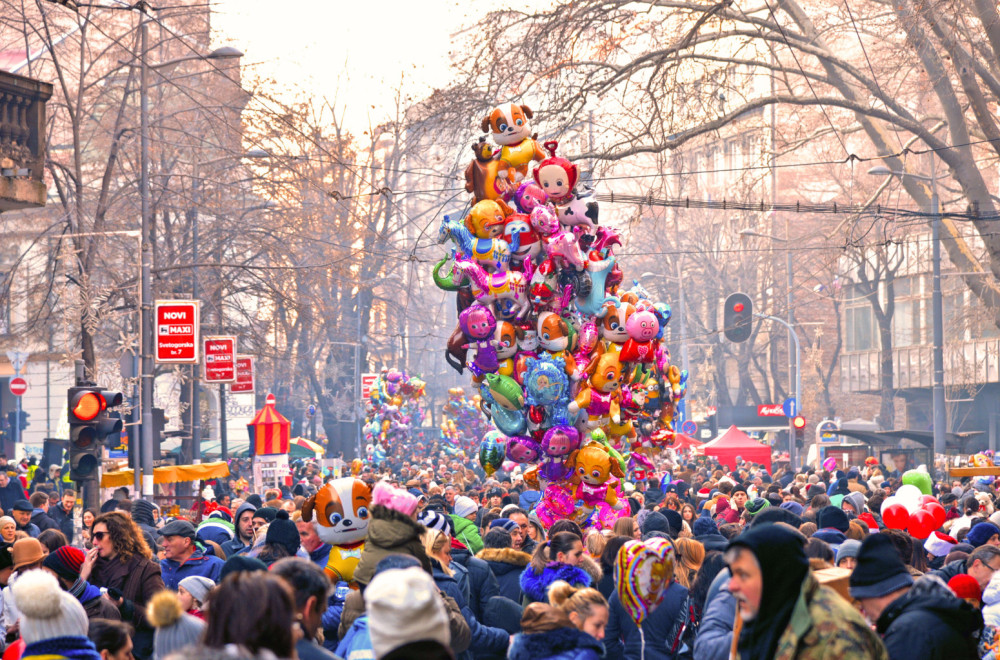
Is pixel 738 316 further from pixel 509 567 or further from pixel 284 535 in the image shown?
pixel 284 535

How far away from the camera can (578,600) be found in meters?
6.13

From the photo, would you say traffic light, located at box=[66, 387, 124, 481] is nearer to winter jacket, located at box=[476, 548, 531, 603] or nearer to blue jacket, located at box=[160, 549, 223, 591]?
blue jacket, located at box=[160, 549, 223, 591]

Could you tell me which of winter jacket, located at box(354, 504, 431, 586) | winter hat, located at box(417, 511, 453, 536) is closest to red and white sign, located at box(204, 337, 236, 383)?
winter hat, located at box(417, 511, 453, 536)

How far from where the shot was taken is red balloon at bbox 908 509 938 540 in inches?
488

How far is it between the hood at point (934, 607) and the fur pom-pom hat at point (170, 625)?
2569 millimetres

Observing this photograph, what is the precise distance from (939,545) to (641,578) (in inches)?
175

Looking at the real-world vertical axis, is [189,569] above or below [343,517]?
below

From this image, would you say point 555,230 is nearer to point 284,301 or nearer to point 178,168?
point 284,301

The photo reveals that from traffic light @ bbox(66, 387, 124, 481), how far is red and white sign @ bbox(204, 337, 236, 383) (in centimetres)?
1042

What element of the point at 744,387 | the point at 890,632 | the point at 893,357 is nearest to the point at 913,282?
the point at 893,357

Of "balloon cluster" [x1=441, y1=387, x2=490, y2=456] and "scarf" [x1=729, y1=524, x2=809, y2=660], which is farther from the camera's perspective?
"balloon cluster" [x1=441, y1=387, x2=490, y2=456]

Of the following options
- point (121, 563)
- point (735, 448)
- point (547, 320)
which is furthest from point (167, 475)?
point (735, 448)

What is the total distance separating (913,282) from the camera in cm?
4819

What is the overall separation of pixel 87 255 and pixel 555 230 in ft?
37.3
